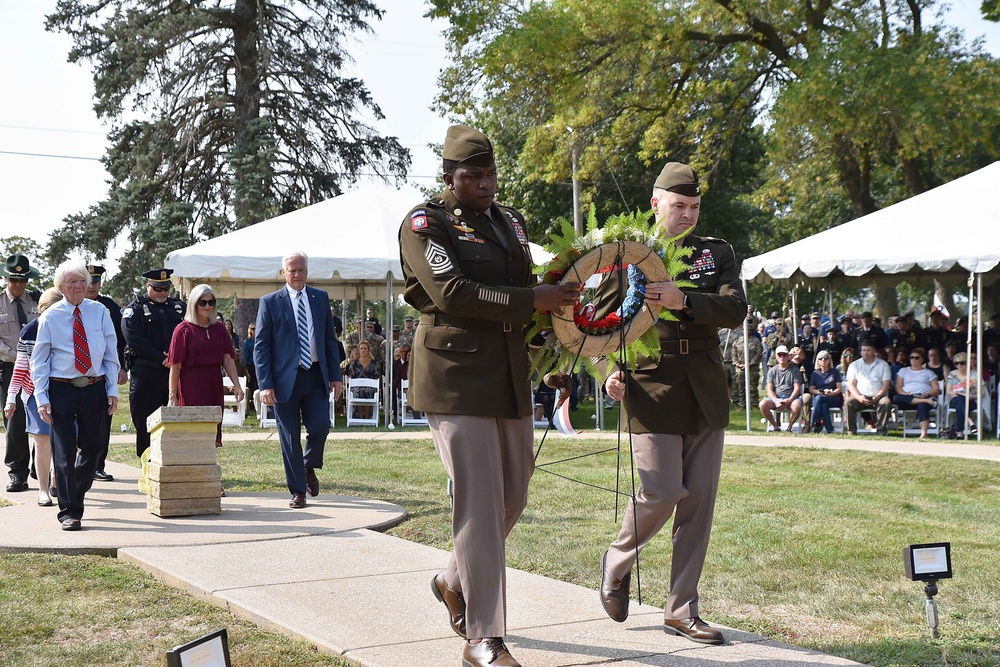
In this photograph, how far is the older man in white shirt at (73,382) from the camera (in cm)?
757

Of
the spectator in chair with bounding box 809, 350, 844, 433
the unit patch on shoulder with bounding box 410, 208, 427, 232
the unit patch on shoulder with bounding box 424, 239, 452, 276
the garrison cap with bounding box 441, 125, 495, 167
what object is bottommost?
the spectator in chair with bounding box 809, 350, 844, 433

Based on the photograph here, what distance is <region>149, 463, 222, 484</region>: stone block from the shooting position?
8.27 metres

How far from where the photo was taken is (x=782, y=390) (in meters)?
17.2

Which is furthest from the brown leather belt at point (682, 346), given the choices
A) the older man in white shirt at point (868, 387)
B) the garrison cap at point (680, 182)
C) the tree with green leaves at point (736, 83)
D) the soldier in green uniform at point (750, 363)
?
the tree with green leaves at point (736, 83)

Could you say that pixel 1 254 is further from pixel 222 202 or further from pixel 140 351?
pixel 140 351

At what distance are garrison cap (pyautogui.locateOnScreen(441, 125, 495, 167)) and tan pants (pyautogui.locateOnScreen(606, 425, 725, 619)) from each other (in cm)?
139

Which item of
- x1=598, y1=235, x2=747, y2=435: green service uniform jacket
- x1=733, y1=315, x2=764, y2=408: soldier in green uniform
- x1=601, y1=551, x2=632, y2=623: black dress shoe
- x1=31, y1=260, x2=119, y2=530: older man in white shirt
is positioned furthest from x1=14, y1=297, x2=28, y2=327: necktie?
x1=733, y1=315, x2=764, y2=408: soldier in green uniform

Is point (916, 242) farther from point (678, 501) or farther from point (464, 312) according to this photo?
point (464, 312)

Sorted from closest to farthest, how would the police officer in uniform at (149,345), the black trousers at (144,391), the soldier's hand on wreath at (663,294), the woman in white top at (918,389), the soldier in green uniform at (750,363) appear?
the soldier's hand on wreath at (663,294) < the police officer in uniform at (149,345) < the black trousers at (144,391) < the woman in white top at (918,389) < the soldier in green uniform at (750,363)

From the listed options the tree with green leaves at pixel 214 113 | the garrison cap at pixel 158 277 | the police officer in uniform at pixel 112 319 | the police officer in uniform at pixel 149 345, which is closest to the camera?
the police officer in uniform at pixel 149 345

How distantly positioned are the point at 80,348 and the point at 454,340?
4374mm

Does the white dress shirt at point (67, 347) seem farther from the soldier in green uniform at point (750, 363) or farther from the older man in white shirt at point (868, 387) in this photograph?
the soldier in green uniform at point (750, 363)

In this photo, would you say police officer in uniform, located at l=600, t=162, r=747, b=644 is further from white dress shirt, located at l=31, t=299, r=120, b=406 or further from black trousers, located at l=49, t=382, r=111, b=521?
white dress shirt, located at l=31, t=299, r=120, b=406

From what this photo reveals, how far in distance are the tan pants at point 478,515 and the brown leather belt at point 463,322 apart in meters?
0.35
